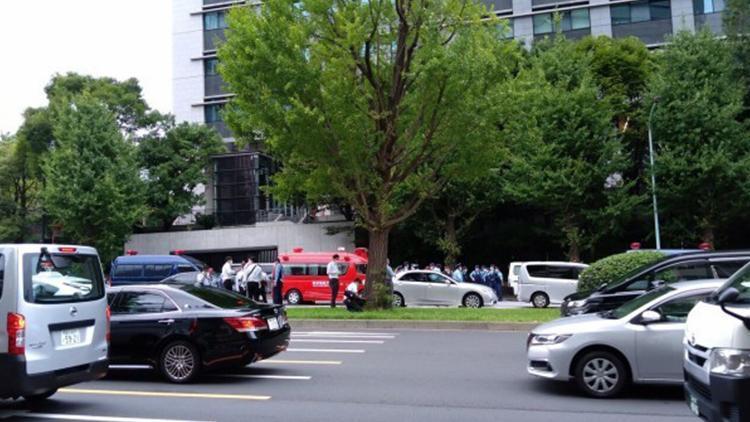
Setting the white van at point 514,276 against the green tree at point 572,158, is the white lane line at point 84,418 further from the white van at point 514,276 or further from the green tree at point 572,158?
→ the green tree at point 572,158

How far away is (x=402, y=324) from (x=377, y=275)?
103 inches

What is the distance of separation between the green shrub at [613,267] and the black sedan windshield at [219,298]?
9.08 m

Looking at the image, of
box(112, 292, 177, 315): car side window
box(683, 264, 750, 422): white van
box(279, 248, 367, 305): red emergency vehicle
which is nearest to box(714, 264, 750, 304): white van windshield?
box(683, 264, 750, 422): white van

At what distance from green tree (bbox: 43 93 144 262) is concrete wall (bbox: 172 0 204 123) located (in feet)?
34.7

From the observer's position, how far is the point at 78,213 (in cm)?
3747

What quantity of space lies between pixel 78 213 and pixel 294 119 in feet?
81.6

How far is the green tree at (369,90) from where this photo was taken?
18.0 metres

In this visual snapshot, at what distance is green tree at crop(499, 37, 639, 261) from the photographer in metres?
31.0

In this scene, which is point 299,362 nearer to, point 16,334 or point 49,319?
point 49,319

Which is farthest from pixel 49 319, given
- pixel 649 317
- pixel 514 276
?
pixel 514 276

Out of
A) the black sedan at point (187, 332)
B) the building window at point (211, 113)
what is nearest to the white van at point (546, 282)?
the black sedan at point (187, 332)

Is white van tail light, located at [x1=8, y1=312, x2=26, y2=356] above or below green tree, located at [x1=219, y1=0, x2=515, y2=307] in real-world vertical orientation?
below

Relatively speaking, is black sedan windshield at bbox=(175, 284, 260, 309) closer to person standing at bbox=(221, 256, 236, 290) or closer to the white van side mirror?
the white van side mirror

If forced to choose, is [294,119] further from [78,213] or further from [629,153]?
[78,213]
